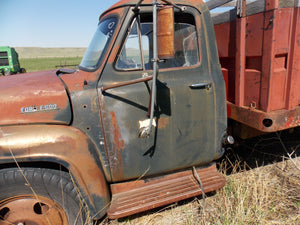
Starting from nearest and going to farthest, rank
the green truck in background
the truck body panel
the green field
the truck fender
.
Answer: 1. the truck fender
2. the truck body panel
3. the green truck in background
4. the green field

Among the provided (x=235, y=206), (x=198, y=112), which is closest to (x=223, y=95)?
(x=198, y=112)

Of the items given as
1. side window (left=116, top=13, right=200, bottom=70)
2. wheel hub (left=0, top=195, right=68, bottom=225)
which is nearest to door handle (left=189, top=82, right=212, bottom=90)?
side window (left=116, top=13, right=200, bottom=70)

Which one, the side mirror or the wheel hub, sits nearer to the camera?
the side mirror

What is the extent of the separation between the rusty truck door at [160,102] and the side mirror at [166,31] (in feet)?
1.14

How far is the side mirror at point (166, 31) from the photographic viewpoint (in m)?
1.68

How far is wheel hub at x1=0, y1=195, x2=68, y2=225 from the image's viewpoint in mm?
1972

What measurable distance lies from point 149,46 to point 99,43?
495mm

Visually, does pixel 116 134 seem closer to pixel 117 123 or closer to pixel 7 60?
pixel 117 123

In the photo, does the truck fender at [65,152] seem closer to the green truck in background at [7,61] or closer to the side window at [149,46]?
the side window at [149,46]

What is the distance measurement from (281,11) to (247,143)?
7.79ft

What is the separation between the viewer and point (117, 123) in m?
2.07

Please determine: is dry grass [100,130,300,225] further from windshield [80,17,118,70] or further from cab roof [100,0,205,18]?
cab roof [100,0,205,18]

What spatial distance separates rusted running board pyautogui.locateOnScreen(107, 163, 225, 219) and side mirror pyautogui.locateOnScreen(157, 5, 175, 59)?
1.30 meters

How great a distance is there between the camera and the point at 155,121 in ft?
7.10
